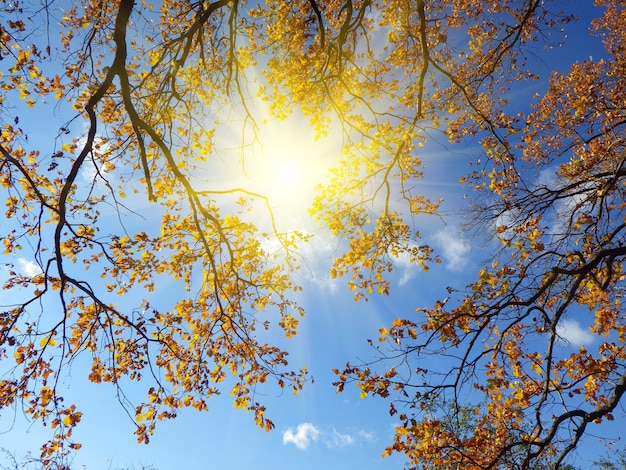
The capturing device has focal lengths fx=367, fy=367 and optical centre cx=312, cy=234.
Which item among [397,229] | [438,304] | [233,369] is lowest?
[233,369]

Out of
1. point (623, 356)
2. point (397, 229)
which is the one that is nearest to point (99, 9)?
point (397, 229)

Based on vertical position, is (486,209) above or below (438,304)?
above

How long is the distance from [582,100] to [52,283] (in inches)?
530

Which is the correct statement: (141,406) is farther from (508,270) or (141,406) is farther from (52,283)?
(508,270)

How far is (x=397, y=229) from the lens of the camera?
824 centimetres

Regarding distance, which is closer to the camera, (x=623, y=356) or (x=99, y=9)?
(x=99, y=9)

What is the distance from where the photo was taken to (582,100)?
32.1 feet

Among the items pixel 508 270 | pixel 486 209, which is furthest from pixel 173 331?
pixel 486 209

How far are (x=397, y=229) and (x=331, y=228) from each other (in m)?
1.65

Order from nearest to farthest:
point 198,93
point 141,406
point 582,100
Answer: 1. point 141,406
2. point 198,93
3. point 582,100

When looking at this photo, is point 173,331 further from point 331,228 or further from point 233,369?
point 331,228

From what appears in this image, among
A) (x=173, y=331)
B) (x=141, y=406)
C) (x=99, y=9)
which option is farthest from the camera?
(x=173, y=331)

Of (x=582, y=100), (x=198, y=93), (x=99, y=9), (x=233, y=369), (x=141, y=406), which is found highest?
(x=582, y=100)

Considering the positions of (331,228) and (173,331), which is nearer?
(173,331)
